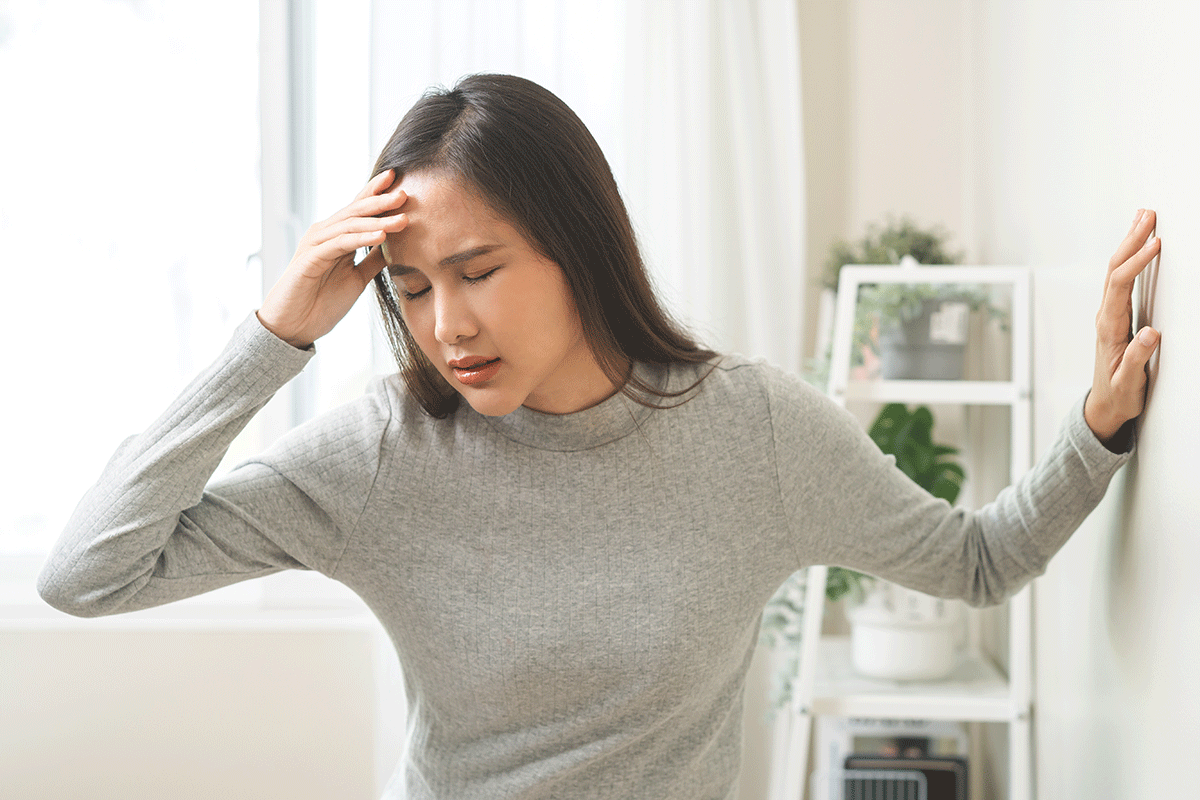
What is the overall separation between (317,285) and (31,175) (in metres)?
1.38

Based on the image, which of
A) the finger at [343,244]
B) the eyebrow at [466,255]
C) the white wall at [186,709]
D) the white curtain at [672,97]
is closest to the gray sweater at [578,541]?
the finger at [343,244]

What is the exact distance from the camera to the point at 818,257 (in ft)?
6.62

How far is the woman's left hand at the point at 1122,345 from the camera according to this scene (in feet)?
2.89

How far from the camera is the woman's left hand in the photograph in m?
0.88

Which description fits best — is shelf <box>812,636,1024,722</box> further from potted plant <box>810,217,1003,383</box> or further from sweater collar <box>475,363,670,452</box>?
sweater collar <box>475,363,670,452</box>

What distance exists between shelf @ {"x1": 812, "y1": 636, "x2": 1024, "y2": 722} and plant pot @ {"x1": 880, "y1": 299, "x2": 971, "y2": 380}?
0.50m

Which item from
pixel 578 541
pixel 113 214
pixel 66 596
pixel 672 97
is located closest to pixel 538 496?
pixel 578 541

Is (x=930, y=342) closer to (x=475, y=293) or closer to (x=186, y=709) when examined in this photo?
(x=475, y=293)

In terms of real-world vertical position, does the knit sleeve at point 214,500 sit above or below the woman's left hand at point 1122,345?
below

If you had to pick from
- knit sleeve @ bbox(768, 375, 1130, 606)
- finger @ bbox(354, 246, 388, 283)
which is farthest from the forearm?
knit sleeve @ bbox(768, 375, 1130, 606)

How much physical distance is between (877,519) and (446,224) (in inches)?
22.9

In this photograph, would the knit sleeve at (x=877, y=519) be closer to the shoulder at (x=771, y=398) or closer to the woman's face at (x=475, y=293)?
the shoulder at (x=771, y=398)

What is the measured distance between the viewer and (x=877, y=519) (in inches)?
44.1

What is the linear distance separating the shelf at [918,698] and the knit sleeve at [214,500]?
0.86 m
